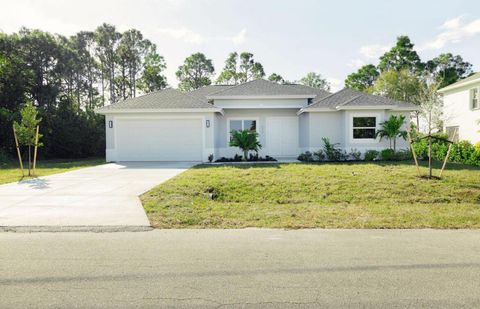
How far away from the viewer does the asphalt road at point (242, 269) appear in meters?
3.23

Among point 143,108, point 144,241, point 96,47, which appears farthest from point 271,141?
point 96,47

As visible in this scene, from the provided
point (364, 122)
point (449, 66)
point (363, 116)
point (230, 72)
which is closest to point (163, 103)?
point (363, 116)

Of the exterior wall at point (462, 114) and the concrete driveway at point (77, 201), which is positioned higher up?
the exterior wall at point (462, 114)

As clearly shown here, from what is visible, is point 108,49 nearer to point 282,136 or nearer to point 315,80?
point 282,136

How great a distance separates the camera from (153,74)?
3900 cm

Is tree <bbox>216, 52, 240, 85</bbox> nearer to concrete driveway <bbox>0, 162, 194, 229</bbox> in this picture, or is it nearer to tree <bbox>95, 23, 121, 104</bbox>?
tree <bbox>95, 23, 121, 104</bbox>

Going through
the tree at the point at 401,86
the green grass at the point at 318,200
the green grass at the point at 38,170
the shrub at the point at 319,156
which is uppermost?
the tree at the point at 401,86

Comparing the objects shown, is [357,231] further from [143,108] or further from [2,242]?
[143,108]

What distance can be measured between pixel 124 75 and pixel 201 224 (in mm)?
38311

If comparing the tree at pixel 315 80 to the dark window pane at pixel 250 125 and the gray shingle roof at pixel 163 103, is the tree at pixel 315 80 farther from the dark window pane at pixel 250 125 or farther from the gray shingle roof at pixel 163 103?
the gray shingle roof at pixel 163 103

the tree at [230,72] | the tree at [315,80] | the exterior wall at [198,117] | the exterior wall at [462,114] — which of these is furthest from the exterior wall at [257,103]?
the tree at [315,80]

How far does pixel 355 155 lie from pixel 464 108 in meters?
10.9

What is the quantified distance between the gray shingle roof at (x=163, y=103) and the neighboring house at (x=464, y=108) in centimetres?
1572

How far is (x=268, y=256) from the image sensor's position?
4.48 meters
